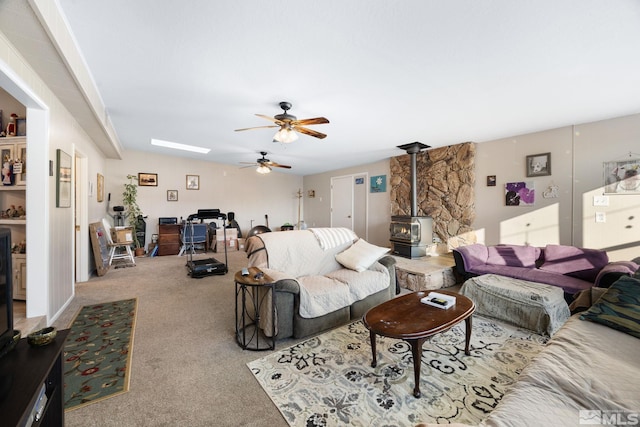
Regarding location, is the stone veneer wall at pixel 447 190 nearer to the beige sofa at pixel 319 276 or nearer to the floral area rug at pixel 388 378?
the beige sofa at pixel 319 276

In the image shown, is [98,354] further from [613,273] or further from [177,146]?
[613,273]

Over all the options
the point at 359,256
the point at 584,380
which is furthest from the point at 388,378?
the point at 359,256

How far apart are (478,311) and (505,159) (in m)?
2.85

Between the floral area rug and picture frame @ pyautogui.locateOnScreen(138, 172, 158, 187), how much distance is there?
20.7 ft

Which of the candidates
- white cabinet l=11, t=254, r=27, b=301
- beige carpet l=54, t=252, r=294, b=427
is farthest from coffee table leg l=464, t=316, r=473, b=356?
white cabinet l=11, t=254, r=27, b=301

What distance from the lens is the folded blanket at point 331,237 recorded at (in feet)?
11.1

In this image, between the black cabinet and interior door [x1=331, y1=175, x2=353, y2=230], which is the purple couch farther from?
the black cabinet

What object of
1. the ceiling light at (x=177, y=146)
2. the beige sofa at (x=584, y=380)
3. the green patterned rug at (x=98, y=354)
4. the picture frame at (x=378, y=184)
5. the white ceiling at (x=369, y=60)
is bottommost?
the green patterned rug at (x=98, y=354)

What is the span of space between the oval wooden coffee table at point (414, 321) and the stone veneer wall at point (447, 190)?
299 centimetres

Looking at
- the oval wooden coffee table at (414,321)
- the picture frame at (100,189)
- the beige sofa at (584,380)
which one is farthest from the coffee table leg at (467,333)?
the picture frame at (100,189)

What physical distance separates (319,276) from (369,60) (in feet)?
7.42

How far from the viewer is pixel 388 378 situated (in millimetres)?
1859

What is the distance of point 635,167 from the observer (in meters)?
3.26

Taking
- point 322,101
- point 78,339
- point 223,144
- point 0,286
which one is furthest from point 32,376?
point 223,144
